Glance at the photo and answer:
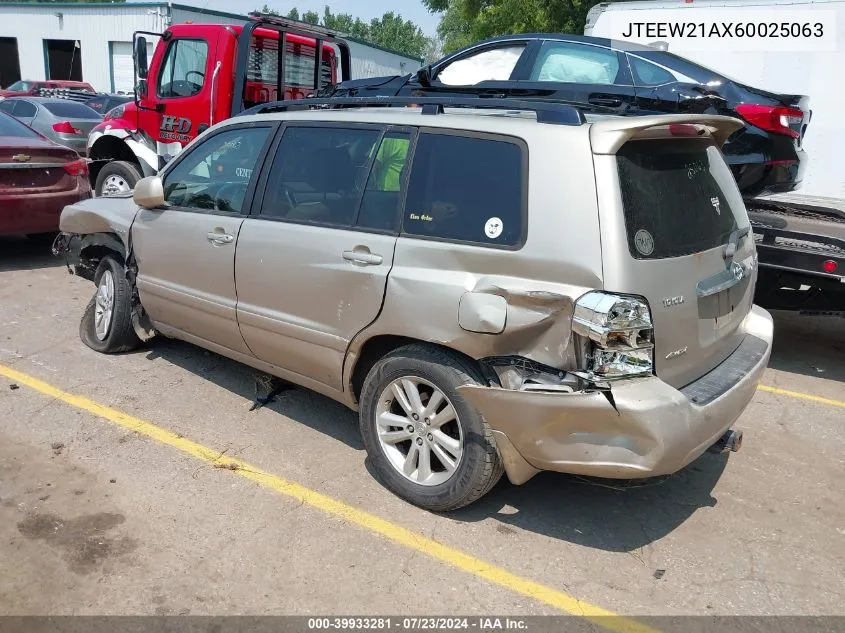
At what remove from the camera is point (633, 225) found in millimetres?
3104

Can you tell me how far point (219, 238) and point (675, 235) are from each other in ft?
8.15

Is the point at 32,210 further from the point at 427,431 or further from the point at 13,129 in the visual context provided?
the point at 427,431

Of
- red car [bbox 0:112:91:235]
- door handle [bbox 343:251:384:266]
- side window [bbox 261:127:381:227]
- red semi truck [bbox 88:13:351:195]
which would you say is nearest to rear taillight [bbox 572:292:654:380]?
door handle [bbox 343:251:384:266]

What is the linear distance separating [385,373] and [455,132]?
3.81 ft

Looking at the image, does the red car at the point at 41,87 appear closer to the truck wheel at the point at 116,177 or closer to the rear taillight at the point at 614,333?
the truck wheel at the point at 116,177

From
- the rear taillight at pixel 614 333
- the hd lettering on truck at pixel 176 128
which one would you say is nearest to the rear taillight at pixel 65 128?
the hd lettering on truck at pixel 176 128

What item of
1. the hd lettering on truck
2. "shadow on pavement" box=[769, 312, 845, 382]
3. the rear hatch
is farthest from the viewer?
the hd lettering on truck

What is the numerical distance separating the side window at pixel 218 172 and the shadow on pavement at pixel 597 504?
1433 millimetres

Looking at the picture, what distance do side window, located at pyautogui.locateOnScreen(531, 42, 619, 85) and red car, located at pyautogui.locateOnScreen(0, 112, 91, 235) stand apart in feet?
16.1

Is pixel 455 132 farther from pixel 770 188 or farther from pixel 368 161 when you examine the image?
pixel 770 188

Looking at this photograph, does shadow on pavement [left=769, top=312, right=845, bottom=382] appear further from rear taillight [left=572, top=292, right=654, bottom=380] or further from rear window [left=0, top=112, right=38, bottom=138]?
rear window [left=0, top=112, right=38, bottom=138]

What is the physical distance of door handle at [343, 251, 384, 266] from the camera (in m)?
3.62

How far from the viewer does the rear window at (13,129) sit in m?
8.09

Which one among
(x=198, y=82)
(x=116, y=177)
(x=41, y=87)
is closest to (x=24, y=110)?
(x=41, y=87)
